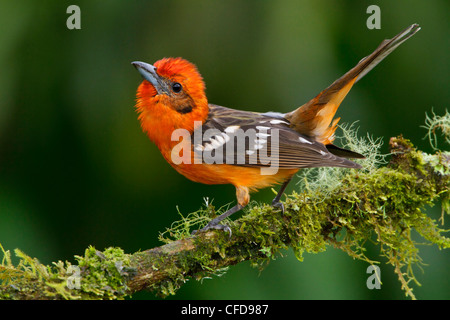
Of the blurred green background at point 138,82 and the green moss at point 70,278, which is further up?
the blurred green background at point 138,82

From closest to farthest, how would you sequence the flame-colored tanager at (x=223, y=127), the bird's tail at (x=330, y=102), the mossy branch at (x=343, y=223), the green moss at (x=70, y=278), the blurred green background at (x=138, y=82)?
the green moss at (x=70, y=278), the mossy branch at (x=343, y=223), the bird's tail at (x=330, y=102), the flame-colored tanager at (x=223, y=127), the blurred green background at (x=138, y=82)

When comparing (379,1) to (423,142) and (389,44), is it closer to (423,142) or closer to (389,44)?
(389,44)

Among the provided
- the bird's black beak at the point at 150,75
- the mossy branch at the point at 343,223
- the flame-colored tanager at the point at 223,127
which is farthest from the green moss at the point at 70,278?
the bird's black beak at the point at 150,75

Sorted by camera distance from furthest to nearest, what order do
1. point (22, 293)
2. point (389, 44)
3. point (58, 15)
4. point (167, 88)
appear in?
point (58, 15)
point (167, 88)
point (389, 44)
point (22, 293)

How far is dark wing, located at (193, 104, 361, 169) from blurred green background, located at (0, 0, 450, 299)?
1.05 ft

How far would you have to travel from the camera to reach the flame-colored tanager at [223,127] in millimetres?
3145

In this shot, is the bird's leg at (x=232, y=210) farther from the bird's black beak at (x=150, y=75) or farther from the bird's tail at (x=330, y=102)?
the bird's black beak at (x=150, y=75)

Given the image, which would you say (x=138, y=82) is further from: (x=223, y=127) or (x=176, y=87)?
(x=223, y=127)

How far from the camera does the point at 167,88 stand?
3.24m

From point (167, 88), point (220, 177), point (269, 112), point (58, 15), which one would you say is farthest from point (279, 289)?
point (58, 15)

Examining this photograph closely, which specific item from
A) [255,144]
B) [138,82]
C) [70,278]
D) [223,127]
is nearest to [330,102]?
[255,144]

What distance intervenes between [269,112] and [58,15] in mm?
1501

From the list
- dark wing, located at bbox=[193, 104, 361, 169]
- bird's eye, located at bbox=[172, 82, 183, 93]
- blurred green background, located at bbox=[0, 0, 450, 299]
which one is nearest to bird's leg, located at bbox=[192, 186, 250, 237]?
dark wing, located at bbox=[193, 104, 361, 169]

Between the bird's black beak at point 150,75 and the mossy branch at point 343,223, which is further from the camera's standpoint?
the bird's black beak at point 150,75
